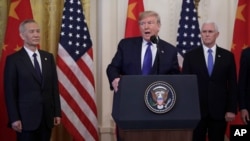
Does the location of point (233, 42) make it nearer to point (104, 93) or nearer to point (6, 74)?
point (104, 93)

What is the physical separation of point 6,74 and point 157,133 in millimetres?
1818

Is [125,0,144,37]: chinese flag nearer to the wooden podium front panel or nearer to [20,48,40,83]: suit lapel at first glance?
[20,48,40,83]: suit lapel

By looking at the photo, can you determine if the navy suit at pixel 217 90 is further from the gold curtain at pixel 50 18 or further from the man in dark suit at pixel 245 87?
the gold curtain at pixel 50 18

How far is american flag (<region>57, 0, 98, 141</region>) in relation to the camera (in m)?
4.83

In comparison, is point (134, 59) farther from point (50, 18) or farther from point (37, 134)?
point (50, 18)

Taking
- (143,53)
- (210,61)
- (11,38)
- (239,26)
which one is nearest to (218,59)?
(210,61)

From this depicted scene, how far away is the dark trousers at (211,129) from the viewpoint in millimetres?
4078

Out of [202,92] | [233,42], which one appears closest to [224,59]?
[202,92]

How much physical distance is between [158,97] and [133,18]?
275cm

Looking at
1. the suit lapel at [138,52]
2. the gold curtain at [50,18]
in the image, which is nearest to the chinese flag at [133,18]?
the gold curtain at [50,18]

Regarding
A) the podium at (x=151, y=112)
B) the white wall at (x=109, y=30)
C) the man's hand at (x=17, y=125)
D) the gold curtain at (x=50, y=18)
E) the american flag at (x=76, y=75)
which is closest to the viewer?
the podium at (x=151, y=112)

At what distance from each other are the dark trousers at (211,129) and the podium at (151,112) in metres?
1.53

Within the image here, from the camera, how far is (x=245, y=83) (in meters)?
4.07

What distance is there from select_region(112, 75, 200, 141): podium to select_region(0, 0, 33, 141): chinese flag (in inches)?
93.3
